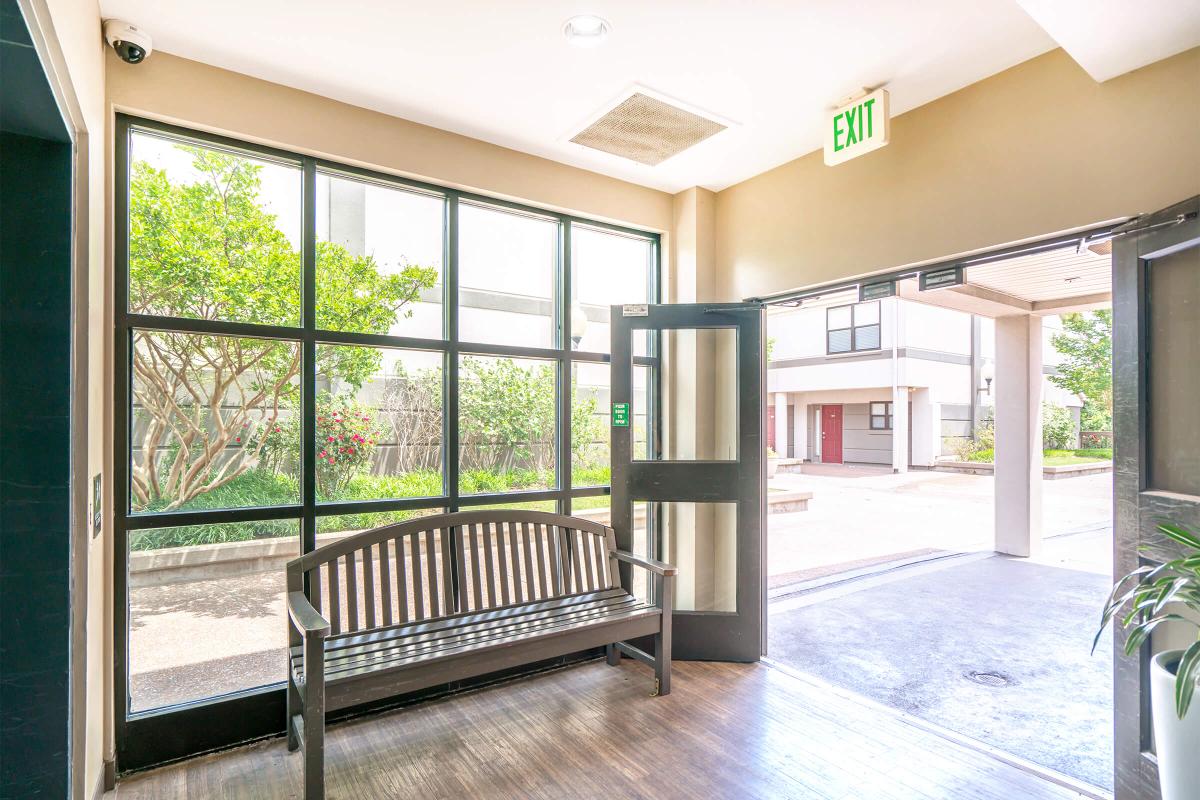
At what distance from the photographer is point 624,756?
108 inches

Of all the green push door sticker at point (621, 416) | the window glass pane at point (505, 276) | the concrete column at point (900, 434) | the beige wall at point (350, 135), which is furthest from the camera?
the concrete column at point (900, 434)

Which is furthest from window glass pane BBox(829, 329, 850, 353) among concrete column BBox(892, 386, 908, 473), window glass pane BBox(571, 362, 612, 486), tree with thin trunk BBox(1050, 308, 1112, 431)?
window glass pane BBox(571, 362, 612, 486)

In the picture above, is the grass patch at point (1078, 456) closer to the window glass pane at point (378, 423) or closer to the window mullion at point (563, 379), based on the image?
the window mullion at point (563, 379)

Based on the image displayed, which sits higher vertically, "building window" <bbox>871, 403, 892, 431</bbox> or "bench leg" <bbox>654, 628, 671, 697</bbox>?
"building window" <bbox>871, 403, 892, 431</bbox>

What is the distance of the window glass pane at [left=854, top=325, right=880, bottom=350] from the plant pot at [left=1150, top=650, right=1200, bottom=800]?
15.6 m

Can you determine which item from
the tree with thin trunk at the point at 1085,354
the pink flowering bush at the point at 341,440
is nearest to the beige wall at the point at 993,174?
the pink flowering bush at the point at 341,440

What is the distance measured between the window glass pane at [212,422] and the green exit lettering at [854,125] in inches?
110

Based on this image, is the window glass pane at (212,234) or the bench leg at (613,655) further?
Answer: the bench leg at (613,655)

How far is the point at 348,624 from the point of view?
295 centimetres

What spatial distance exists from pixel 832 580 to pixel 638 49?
16.4 feet

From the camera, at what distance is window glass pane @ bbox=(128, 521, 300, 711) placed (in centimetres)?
273

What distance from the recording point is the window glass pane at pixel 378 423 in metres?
3.15

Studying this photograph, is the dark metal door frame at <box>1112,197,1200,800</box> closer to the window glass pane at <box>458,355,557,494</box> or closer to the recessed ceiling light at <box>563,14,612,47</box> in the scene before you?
the recessed ceiling light at <box>563,14,612,47</box>

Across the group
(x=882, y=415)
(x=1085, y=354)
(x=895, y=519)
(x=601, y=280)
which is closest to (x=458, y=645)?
(x=601, y=280)
